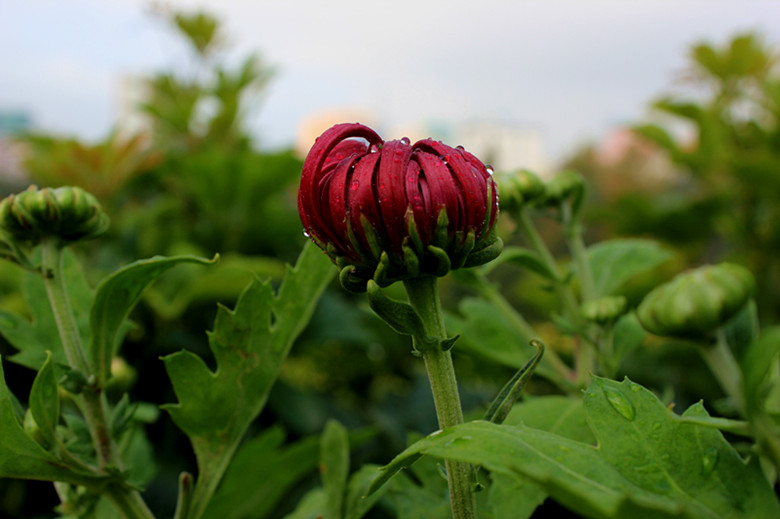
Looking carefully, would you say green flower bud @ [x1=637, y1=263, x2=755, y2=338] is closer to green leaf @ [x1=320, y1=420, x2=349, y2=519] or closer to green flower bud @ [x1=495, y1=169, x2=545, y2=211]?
green flower bud @ [x1=495, y1=169, x2=545, y2=211]

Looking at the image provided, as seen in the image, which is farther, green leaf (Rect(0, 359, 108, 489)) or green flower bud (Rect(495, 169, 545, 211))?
green flower bud (Rect(495, 169, 545, 211))

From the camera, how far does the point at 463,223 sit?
553 mm

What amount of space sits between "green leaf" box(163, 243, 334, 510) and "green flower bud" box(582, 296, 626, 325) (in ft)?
1.18

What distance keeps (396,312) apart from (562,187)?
1.90 feet

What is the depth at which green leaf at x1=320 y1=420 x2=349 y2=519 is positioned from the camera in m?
0.83

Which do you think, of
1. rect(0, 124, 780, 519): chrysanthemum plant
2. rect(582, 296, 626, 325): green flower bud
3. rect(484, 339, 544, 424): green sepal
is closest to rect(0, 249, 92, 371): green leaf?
rect(0, 124, 780, 519): chrysanthemum plant

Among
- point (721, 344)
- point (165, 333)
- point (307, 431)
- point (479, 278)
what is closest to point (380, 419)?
point (307, 431)

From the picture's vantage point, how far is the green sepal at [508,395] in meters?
0.58

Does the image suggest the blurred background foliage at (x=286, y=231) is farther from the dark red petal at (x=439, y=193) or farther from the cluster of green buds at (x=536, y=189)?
the dark red petal at (x=439, y=193)

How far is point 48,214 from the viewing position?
73 centimetres

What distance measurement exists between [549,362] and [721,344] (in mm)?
346

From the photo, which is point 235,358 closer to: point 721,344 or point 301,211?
point 301,211

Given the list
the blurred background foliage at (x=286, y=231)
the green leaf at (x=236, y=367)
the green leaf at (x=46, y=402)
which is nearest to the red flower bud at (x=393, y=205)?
the green leaf at (x=236, y=367)

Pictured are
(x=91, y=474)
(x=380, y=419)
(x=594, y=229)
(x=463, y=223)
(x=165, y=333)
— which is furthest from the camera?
(x=594, y=229)
